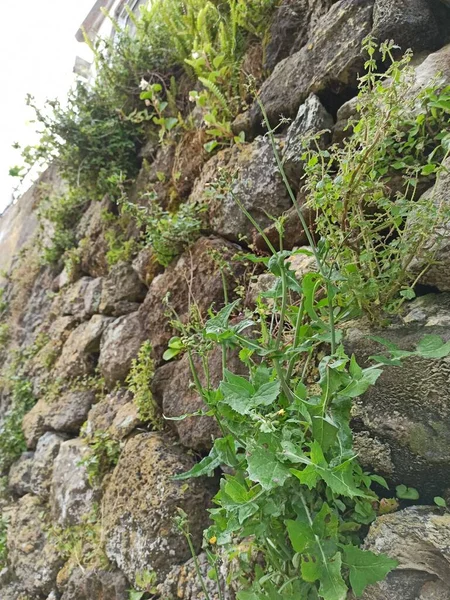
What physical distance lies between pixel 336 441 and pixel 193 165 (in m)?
2.27

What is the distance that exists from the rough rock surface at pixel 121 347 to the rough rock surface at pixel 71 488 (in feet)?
1.65

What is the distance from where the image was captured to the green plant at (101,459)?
101 inches

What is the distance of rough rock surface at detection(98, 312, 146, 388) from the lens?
9.55 feet

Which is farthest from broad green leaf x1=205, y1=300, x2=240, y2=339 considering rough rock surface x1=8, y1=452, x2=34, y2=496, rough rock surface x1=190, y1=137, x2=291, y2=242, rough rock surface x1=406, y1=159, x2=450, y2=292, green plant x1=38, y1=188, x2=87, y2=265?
green plant x1=38, y1=188, x2=87, y2=265

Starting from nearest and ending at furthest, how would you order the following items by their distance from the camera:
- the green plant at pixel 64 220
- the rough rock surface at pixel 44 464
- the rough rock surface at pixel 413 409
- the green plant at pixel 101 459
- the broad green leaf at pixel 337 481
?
the broad green leaf at pixel 337 481
the rough rock surface at pixel 413 409
the green plant at pixel 101 459
the rough rock surface at pixel 44 464
the green plant at pixel 64 220

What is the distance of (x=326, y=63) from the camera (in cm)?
209

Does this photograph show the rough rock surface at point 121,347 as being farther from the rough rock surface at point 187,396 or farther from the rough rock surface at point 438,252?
the rough rock surface at point 438,252

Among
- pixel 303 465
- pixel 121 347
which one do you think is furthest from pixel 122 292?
pixel 303 465

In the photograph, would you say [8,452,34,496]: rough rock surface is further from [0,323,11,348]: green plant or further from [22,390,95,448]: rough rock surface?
[0,323,11,348]: green plant

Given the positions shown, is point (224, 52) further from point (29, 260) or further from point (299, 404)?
point (29, 260)

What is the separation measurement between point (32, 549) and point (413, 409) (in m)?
2.66

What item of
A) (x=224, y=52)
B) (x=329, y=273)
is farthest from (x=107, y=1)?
(x=329, y=273)

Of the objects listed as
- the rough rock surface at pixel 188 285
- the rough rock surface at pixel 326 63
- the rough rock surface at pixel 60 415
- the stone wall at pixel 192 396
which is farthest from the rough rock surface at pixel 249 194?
the rough rock surface at pixel 60 415

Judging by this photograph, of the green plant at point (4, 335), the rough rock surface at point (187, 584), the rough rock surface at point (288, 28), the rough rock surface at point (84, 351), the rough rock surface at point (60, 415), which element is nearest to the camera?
the rough rock surface at point (187, 584)
